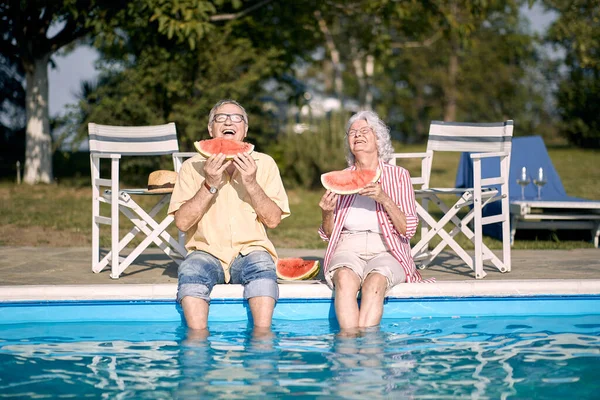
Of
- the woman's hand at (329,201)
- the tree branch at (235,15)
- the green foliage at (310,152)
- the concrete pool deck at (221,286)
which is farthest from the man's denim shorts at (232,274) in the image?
the green foliage at (310,152)

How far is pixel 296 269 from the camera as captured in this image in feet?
19.2

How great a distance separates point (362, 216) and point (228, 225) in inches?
33.8

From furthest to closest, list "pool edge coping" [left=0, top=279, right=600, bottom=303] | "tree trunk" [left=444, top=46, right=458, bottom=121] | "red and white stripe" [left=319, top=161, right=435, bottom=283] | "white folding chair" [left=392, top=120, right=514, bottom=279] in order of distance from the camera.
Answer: "tree trunk" [left=444, top=46, right=458, bottom=121] < "white folding chair" [left=392, top=120, right=514, bottom=279] < "red and white stripe" [left=319, top=161, right=435, bottom=283] < "pool edge coping" [left=0, top=279, right=600, bottom=303]

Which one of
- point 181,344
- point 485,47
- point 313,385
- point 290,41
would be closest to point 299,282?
point 181,344

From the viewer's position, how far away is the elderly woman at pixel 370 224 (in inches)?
204

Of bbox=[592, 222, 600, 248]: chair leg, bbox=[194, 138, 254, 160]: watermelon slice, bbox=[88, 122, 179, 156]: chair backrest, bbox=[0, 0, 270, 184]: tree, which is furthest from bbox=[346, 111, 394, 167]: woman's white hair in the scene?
bbox=[0, 0, 270, 184]: tree

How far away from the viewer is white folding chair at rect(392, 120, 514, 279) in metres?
6.16

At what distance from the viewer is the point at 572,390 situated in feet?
13.2

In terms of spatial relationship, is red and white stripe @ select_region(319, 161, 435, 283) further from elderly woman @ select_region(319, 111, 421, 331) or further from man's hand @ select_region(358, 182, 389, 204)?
man's hand @ select_region(358, 182, 389, 204)

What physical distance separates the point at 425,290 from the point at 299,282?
32.8 inches

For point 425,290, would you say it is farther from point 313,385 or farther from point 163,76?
point 163,76

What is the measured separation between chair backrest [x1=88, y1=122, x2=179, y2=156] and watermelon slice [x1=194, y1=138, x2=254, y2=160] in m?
1.41

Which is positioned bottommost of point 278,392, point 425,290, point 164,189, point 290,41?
point 278,392

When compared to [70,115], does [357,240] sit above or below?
below
